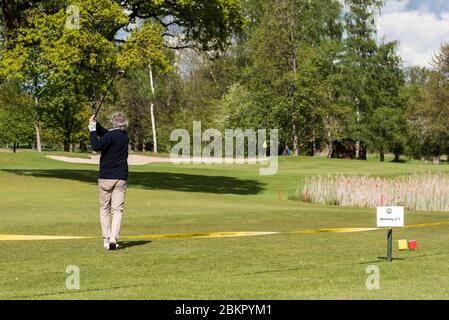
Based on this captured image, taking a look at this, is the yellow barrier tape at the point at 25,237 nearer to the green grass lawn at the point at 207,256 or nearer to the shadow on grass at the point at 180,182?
the green grass lawn at the point at 207,256

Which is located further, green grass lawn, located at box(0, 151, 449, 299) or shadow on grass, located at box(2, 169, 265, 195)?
shadow on grass, located at box(2, 169, 265, 195)

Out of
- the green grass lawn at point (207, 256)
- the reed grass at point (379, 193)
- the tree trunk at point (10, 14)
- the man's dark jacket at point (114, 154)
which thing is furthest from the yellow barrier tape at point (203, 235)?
the tree trunk at point (10, 14)

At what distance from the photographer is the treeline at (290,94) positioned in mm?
73062

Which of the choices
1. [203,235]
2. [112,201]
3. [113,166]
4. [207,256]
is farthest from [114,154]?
[203,235]

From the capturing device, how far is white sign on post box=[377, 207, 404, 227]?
10.5m

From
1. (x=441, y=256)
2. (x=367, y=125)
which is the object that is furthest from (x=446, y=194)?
(x=367, y=125)

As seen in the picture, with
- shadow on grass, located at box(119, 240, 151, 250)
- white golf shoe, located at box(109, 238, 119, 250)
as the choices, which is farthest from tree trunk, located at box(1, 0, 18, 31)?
white golf shoe, located at box(109, 238, 119, 250)

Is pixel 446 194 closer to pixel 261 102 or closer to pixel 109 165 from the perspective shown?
pixel 109 165

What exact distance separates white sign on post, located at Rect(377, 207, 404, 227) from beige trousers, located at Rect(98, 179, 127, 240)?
4732mm

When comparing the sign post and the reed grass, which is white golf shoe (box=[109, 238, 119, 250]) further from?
the reed grass

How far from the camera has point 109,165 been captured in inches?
501

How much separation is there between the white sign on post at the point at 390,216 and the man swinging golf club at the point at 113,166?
15.4 ft

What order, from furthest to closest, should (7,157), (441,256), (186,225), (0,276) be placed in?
(7,157) → (186,225) → (441,256) → (0,276)
